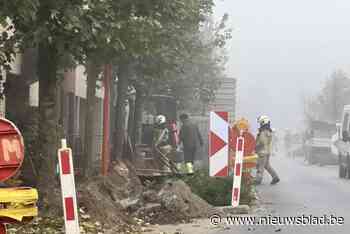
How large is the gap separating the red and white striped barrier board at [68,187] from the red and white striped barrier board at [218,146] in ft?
21.4

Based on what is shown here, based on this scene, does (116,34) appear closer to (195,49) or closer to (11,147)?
(11,147)

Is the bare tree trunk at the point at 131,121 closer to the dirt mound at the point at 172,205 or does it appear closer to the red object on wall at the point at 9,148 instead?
the dirt mound at the point at 172,205

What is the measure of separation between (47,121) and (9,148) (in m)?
5.43

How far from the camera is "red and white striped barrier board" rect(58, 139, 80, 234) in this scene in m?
7.34

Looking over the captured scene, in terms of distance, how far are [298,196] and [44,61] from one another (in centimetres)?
785

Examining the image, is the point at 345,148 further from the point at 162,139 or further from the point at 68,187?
the point at 68,187

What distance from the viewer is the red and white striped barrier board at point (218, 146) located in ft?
45.6

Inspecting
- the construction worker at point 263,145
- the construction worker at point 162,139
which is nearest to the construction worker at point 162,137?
the construction worker at point 162,139

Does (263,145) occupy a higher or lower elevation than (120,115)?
lower

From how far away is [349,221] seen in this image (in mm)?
12273

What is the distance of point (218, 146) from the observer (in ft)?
45.6

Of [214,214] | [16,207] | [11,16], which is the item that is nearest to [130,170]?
[214,214]

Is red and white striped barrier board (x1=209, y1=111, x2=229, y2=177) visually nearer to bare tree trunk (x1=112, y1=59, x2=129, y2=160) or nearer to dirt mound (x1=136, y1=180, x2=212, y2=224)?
dirt mound (x1=136, y1=180, x2=212, y2=224)

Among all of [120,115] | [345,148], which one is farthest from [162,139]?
[345,148]
